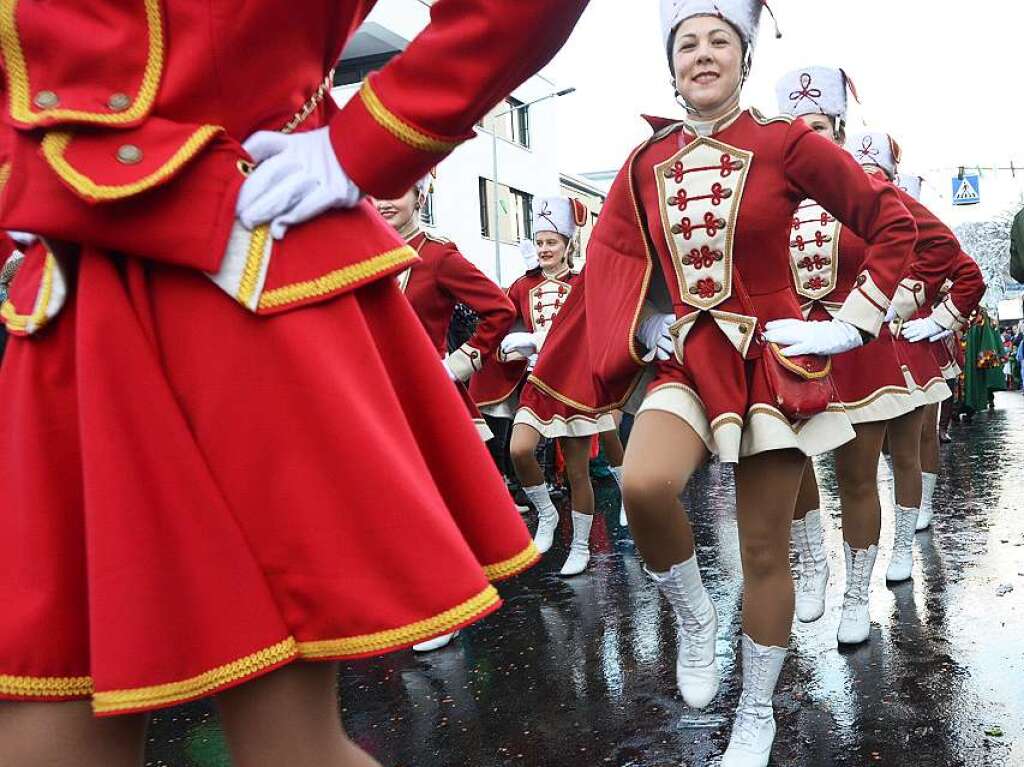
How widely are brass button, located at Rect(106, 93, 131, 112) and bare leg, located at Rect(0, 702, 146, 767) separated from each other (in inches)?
27.0

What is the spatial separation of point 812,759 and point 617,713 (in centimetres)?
71

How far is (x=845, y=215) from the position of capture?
341cm

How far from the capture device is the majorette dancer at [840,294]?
15.5 feet

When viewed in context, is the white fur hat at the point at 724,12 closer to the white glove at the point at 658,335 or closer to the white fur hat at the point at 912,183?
the white glove at the point at 658,335

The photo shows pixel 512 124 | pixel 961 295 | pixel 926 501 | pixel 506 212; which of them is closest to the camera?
pixel 961 295

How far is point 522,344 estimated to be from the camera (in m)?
7.04

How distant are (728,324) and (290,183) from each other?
6.80 ft

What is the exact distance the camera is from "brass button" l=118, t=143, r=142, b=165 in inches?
51.1

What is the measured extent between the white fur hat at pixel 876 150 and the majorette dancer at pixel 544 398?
63.5 inches

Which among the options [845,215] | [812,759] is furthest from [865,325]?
[812,759]

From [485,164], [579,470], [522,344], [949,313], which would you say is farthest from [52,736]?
[485,164]

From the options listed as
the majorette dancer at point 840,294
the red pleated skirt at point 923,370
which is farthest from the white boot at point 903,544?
the majorette dancer at point 840,294

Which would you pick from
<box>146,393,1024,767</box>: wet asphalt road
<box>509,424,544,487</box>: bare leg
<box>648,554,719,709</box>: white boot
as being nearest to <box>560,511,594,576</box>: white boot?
<box>146,393,1024,767</box>: wet asphalt road

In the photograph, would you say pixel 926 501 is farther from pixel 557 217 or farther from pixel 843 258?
pixel 557 217
